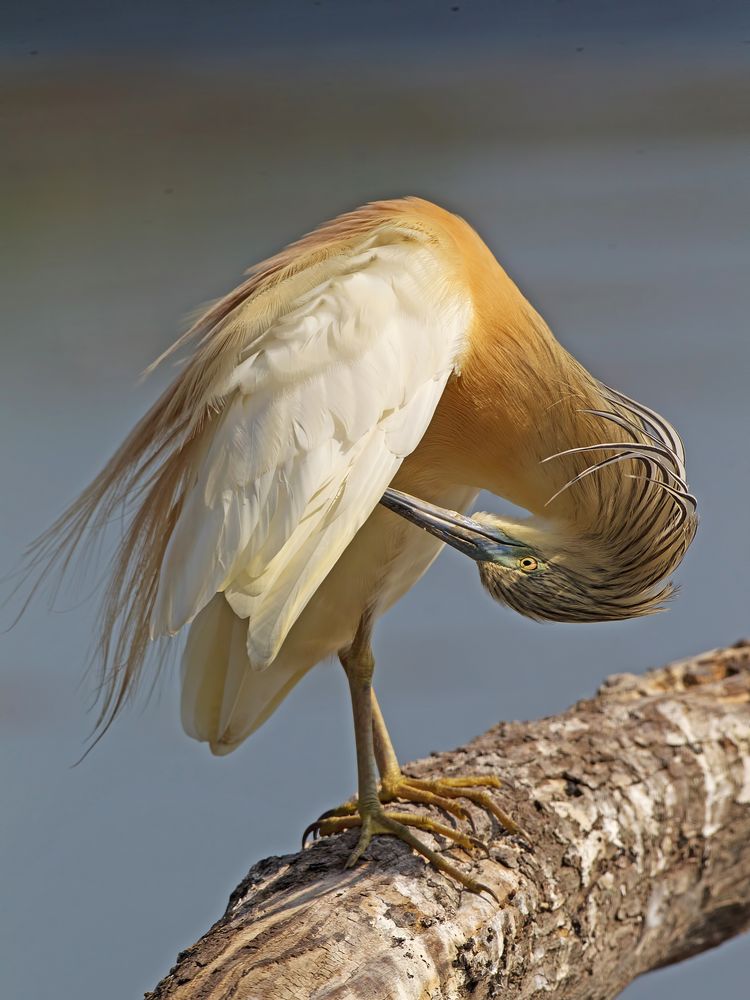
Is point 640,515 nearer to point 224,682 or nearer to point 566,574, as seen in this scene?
point 566,574

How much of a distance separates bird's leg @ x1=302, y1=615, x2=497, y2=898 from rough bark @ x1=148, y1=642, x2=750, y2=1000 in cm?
2

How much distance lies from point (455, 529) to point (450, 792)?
41cm

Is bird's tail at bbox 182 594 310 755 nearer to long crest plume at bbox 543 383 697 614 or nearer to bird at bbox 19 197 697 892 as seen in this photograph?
bird at bbox 19 197 697 892

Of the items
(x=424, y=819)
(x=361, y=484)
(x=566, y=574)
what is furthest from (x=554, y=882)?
(x=361, y=484)

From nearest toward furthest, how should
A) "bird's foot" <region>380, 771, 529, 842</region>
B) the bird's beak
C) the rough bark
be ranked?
the rough bark, the bird's beak, "bird's foot" <region>380, 771, 529, 842</region>

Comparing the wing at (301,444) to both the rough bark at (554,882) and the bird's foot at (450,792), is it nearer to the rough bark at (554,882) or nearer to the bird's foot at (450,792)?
the rough bark at (554,882)

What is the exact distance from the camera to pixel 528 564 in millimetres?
1367

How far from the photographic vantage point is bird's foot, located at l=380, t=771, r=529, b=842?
150 cm

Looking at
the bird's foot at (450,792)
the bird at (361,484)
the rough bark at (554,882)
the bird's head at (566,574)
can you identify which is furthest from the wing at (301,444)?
the bird's foot at (450,792)

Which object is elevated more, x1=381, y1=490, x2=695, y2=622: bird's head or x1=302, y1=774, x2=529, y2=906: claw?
x1=381, y1=490, x2=695, y2=622: bird's head

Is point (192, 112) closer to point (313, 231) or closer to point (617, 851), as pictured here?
point (313, 231)

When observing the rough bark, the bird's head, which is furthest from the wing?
the rough bark

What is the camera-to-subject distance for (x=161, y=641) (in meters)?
1.45

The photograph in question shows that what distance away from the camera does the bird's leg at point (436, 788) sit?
1.51 m
